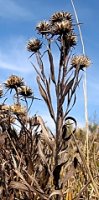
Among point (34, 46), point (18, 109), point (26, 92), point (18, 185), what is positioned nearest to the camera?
point (18, 185)

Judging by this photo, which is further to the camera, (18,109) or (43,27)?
(18,109)

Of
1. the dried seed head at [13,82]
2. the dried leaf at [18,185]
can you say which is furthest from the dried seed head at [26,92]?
the dried leaf at [18,185]

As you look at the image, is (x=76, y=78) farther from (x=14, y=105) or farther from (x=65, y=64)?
(x=14, y=105)

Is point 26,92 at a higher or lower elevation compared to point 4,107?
higher

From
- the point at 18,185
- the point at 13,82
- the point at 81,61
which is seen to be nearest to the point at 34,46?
the point at 81,61

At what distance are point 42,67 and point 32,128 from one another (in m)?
0.48

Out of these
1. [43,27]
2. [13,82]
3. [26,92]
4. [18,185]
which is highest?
[43,27]

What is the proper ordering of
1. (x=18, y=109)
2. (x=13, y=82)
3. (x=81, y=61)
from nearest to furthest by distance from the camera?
(x=81, y=61)
(x=18, y=109)
(x=13, y=82)

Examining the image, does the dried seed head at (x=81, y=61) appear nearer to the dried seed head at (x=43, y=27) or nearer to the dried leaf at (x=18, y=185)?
the dried seed head at (x=43, y=27)

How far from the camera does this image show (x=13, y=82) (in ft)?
10.1

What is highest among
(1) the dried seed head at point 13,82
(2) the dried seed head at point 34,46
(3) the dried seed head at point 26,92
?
(2) the dried seed head at point 34,46

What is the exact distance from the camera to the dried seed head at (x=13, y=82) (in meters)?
3.05

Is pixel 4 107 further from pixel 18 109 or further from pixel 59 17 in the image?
pixel 59 17

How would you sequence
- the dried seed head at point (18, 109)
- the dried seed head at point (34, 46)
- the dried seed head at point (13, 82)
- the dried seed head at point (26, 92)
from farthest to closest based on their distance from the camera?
the dried seed head at point (13, 82) < the dried seed head at point (26, 92) < the dried seed head at point (18, 109) < the dried seed head at point (34, 46)
